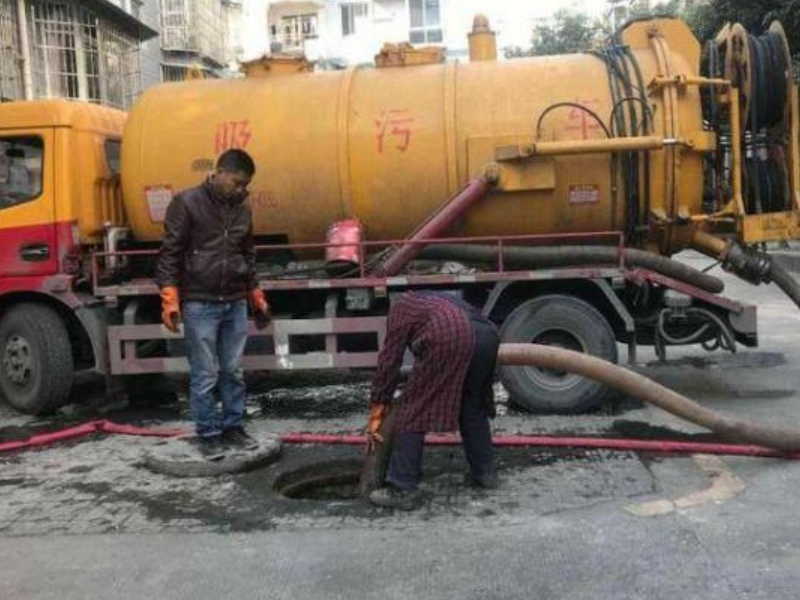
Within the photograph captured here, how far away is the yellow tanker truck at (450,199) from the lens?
23.3 ft

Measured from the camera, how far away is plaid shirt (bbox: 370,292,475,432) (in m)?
4.83

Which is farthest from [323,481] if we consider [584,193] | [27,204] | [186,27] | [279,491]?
[186,27]

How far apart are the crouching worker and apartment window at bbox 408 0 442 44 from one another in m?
40.2

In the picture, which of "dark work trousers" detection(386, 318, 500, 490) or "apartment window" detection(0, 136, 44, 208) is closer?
"dark work trousers" detection(386, 318, 500, 490)

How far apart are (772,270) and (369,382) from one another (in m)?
3.58

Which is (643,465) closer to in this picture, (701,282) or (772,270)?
(701,282)

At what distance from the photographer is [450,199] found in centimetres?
720

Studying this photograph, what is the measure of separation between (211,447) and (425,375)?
1.73 meters

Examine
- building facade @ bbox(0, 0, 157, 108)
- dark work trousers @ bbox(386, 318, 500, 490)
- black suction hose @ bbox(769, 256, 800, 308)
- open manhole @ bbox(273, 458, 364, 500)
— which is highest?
building facade @ bbox(0, 0, 157, 108)

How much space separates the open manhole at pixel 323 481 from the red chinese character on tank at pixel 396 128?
2599mm

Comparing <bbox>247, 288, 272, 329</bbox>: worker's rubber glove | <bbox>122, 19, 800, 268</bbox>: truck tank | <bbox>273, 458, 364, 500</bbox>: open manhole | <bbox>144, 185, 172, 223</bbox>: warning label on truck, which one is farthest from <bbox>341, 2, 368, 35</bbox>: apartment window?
<bbox>273, 458, 364, 500</bbox>: open manhole

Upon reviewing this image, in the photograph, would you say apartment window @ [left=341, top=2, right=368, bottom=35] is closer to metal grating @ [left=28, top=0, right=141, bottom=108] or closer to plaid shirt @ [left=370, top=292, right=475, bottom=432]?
metal grating @ [left=28, top=0, right=141, bottom=108]

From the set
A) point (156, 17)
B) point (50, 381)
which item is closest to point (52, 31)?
point (156, 17)

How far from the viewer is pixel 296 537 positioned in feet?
14.8
